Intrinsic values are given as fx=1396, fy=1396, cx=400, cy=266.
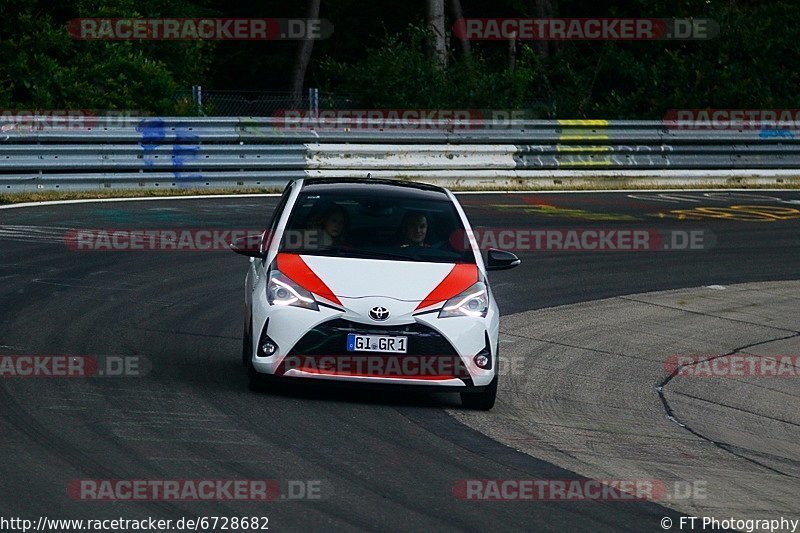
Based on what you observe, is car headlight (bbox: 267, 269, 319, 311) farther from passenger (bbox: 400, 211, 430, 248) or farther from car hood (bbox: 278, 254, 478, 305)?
passenger (bbox: 400, 211, 430, 248)

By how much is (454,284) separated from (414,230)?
30.9 inches

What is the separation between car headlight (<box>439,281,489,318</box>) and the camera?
947 centimetres

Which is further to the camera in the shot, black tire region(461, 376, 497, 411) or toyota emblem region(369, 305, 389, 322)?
black tire region(461, 376, 497, 411)

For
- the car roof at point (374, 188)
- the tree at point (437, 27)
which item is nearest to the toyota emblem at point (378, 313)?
the car roof at point (374, 188)

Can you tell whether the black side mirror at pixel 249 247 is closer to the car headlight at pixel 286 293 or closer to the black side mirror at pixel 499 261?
the car headlight at pixel 286 293

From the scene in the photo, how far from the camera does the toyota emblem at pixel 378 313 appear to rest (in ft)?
30.3

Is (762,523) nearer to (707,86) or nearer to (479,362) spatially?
(479,362)

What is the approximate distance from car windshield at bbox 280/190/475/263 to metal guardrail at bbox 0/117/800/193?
1100 cm

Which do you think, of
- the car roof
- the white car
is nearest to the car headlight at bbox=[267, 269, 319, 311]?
the white car

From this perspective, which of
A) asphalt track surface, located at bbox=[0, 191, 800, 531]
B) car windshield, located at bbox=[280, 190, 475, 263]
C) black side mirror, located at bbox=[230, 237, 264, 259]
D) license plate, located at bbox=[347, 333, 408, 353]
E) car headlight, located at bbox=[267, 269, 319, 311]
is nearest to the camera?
asphalt track surface, located at bbox=[0, 191, 800, 531]

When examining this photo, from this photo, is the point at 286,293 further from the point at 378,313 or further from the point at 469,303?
the point at 469,303

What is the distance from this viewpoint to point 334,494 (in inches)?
279

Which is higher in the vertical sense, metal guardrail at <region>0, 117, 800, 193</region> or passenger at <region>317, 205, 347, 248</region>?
metal guardrail at <region>0, 117, 800, 193</region>

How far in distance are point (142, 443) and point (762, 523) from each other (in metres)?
3.42
